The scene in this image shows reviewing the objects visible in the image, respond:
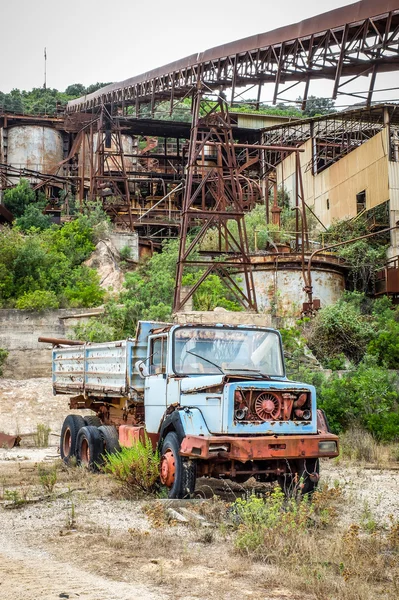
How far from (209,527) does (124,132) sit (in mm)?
35441

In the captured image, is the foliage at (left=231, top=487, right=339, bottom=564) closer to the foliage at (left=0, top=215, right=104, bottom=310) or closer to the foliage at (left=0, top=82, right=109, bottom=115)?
the foliage at (left=0, top=215, right=104, bottom=310)

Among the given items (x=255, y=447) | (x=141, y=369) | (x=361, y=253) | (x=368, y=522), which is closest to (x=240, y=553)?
(x=368, y=522)

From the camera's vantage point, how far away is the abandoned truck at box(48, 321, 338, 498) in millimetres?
8195

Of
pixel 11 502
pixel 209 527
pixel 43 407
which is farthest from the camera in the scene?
pixel 43 407

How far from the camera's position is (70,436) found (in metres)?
12.5

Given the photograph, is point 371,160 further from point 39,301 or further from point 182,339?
point 182,339

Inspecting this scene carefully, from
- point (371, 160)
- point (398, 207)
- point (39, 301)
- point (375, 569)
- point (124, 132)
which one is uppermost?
point (124, 132)

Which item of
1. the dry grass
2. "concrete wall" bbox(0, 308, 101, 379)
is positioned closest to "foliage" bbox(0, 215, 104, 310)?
"concrete wall" bbox(0, 308, 101, 379)

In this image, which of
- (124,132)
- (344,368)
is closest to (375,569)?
(344,368)

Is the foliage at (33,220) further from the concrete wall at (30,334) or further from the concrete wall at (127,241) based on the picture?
the concrete wall at (30,334)

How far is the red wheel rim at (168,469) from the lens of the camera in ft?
28.4

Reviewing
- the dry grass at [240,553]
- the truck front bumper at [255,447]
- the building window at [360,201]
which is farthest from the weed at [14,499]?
the building window at [360,201]

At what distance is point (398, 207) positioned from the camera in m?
28.0

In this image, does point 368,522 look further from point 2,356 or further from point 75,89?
point 75,89
